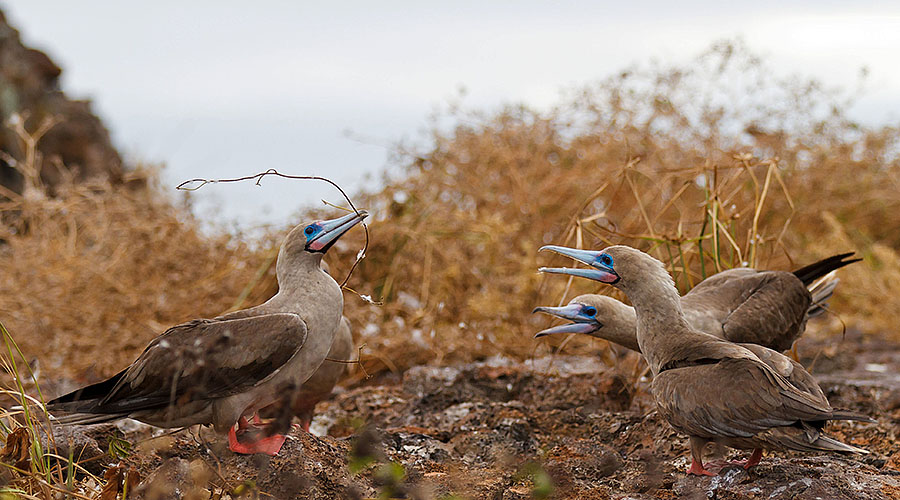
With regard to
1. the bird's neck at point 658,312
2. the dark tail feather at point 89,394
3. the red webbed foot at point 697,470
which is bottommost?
the red webbed foot at point 697,470

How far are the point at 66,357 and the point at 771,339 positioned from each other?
16.3 feet

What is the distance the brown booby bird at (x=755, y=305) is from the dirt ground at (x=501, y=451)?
0.52m

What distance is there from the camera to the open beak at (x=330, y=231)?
344 centimetres

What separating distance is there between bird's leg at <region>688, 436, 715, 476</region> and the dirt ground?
0.04 m

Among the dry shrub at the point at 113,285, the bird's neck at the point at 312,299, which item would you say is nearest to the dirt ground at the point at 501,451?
the bird's neck at the point at 312,299

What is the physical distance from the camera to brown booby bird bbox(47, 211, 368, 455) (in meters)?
3.24

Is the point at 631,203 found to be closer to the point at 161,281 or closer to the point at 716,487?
the point at 161,281

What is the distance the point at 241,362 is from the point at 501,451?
124cm

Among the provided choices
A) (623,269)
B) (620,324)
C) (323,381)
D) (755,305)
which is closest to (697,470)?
(623,269)

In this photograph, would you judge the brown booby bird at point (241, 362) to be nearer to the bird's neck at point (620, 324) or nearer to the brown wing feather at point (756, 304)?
the bird's neck at point (620, 324)

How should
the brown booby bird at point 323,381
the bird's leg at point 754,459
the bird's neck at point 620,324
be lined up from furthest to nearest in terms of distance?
the brown booby bird at point 323,381 < the bird's neck at point 620,324 < the bird's leg at point 754,459

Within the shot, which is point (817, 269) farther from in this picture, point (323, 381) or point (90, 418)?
point (90, 418)

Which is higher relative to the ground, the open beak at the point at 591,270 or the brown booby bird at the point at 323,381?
the open beak at the point at 591,270

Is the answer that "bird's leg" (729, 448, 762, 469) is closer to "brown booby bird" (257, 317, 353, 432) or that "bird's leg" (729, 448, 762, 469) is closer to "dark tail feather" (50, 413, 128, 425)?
"brown booby bird" (257, 317, 353, 432)
